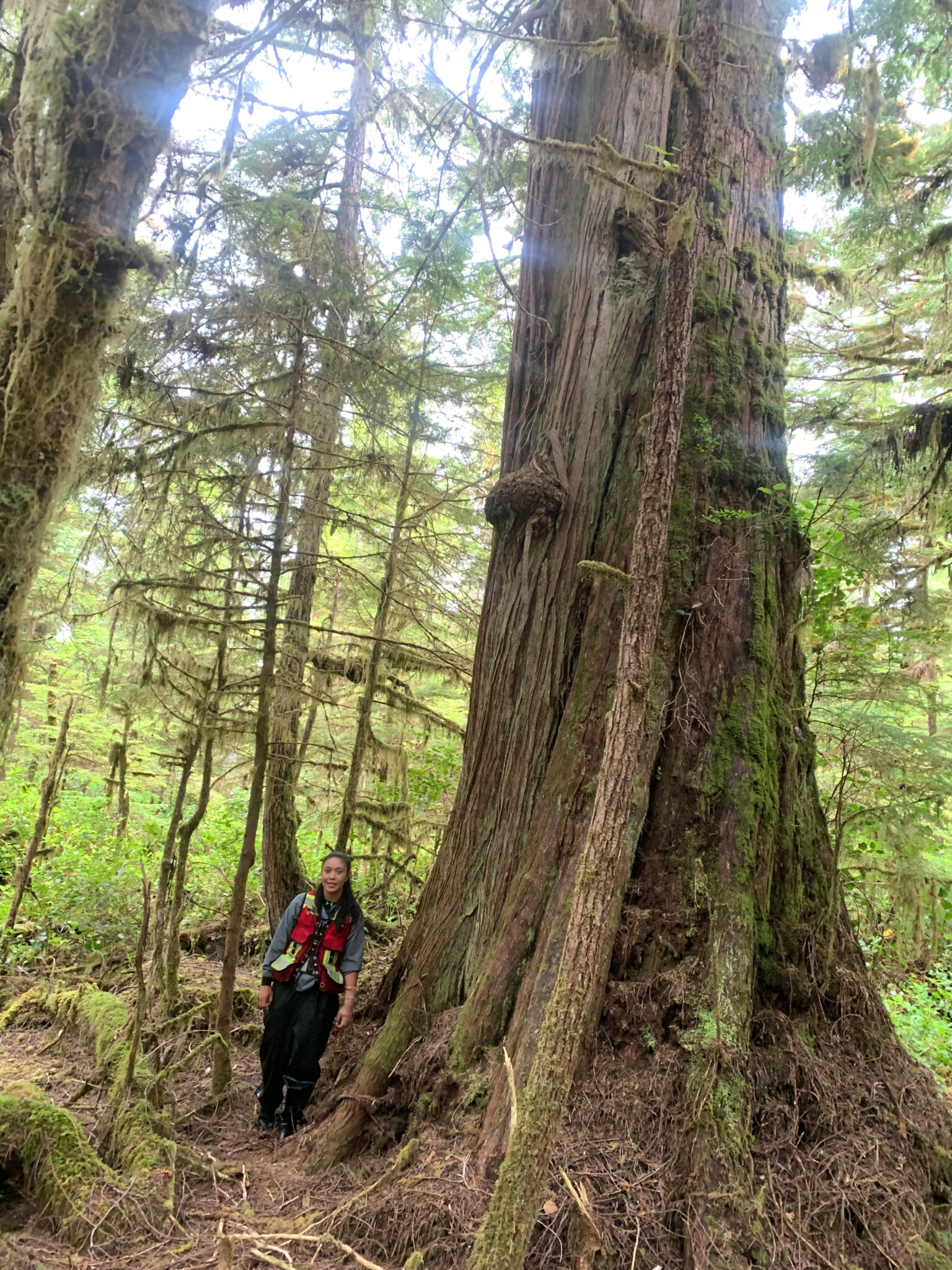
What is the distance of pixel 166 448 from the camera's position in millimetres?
6207

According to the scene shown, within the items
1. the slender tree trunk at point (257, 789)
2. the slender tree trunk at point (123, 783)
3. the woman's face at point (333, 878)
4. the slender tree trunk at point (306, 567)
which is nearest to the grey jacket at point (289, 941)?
the woman's face at point (333, 878)

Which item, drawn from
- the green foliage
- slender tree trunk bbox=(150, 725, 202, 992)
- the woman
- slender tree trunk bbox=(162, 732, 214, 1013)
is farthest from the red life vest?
the green foliage

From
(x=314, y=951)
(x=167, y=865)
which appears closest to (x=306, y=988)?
(x=314, y=951)

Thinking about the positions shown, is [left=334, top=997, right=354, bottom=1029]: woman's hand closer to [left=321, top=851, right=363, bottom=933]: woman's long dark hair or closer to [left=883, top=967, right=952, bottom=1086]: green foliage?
[left=321, top=851, right=363, bottom=933]: woman's long dark hair

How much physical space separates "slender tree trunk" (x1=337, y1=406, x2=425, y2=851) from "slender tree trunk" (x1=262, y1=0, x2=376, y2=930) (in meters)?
0.56

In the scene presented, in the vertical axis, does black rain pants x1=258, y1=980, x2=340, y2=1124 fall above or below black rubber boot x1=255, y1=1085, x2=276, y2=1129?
above

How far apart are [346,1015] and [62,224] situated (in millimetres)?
4338

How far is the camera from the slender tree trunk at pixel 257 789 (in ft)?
15.3

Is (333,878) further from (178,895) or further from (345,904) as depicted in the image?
(178,895)

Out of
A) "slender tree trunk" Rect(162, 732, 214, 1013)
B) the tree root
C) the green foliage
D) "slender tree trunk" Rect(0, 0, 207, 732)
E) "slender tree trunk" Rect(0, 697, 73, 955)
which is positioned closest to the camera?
"slender tree trunk" Rect(0, 0, 207, 732)

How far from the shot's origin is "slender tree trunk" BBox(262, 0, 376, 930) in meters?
5.77

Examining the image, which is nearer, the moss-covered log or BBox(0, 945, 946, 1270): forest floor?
BBox(0, 945, 946, 1270): forest floor

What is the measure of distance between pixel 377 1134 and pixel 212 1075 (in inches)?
68.3

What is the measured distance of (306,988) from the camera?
4.54 meters
